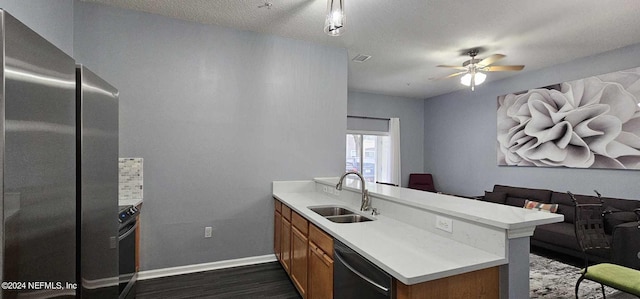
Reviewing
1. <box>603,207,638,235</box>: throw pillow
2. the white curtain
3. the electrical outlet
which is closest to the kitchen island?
the electrical outlet

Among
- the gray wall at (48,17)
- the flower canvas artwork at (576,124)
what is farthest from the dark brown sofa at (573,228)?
the gray wall at (48,17)

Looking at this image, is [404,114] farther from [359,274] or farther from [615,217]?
[359,274]

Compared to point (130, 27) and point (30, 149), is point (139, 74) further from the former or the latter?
point (30, 149)

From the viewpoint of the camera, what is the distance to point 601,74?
4062mm

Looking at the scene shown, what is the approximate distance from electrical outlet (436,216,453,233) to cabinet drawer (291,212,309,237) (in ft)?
3.54

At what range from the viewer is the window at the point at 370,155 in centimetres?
681

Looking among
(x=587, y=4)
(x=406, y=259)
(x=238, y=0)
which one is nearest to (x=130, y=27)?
(x=238, y=0)

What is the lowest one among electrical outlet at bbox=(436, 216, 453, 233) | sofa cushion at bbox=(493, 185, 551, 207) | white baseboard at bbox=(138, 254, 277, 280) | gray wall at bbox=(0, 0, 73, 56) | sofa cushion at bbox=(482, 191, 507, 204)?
white baseboard at bbox=(138, 254, 277, 280)

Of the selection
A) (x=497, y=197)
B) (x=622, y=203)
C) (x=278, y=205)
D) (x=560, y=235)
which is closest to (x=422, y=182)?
(x=497, y=197)

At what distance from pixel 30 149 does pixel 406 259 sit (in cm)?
157

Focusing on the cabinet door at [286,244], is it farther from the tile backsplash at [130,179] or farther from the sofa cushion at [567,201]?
the sofa cushion at [567,201]

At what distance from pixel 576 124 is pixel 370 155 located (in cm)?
391

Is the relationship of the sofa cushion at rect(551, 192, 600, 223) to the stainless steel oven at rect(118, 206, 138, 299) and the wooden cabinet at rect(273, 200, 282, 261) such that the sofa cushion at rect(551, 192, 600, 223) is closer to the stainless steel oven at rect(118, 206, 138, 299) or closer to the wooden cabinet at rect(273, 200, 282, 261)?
the wooden cabinet at rect(273, 200, 282, 261)

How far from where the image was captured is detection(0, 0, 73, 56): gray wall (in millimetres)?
2002
